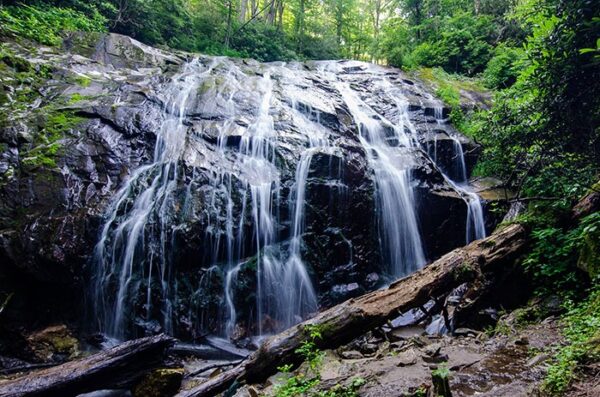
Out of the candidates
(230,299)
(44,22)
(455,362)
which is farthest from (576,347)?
(44,22)

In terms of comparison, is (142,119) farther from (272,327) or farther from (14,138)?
(272,327)

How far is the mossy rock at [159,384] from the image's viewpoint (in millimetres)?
4523

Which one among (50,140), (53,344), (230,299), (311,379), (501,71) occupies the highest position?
(501,71)

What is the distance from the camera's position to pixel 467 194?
9.14m

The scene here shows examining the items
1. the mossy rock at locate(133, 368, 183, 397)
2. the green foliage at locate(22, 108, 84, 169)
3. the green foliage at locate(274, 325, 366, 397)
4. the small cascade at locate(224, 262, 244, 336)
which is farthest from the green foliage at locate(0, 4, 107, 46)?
the green foliage at locate(274, 325, 366, 397)

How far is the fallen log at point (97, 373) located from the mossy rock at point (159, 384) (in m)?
0.09

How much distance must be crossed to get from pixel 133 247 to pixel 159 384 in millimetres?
2953

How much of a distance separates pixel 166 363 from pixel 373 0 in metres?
31.5

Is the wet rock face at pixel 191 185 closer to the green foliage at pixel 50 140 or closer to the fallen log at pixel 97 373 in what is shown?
the green foliage at pixel 50 140

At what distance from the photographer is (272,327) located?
6871mm

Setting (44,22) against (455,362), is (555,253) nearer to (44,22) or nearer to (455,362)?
(455,362)

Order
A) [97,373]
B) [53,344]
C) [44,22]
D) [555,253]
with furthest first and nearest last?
[44,22] < [53,344] < [555,253] < [97,373]

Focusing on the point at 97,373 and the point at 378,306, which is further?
the point at 378,306

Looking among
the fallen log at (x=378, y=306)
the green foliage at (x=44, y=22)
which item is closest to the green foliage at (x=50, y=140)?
the green foliage at (x=44, y=22)
